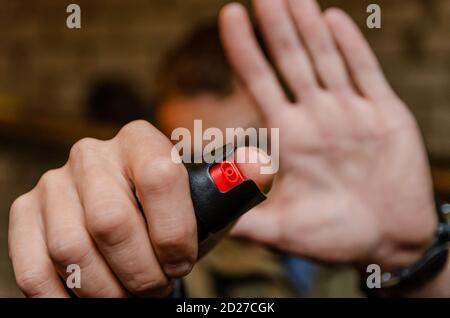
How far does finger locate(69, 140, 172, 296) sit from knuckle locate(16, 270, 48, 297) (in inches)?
2.3

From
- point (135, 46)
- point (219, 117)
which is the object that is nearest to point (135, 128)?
point (219, 117)

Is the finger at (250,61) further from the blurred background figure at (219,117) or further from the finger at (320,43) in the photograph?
the blurred background figure at (219,117)

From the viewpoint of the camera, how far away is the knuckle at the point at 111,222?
1.34ft

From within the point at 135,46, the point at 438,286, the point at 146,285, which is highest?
the point at 135,46

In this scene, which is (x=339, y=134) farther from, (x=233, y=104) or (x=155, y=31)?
(x=155, y=31)

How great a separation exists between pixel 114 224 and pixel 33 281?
9 cm

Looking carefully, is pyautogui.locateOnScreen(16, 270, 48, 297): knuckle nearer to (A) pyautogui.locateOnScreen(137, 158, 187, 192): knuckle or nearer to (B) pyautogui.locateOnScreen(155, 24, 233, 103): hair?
(A) pyautogui.locateOnScreen(137, 158, 187, 192): knuckle

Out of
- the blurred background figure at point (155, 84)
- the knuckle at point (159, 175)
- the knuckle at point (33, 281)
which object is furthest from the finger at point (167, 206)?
the blurred background figure at point (155, 84)

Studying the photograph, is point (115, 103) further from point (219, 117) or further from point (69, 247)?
point (69, 247)

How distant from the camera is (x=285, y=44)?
772mm
